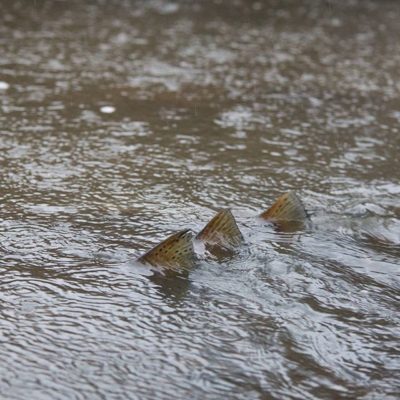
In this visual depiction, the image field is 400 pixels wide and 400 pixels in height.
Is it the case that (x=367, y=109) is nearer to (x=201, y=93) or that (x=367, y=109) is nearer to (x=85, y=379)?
(x=201, y=93)

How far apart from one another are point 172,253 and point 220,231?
34cm

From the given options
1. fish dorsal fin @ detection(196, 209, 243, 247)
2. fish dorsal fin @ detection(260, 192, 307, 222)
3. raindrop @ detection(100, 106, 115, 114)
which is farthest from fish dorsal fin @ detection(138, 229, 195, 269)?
raindrop @ detection(100, 106, 115, 114)

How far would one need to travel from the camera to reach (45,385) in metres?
2.50

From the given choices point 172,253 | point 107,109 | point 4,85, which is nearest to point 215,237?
point 172,253

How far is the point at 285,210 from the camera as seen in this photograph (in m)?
3.91

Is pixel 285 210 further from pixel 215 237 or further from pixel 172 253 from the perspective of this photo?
pixel 172 253

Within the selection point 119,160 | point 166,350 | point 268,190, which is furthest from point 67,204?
point 166,350

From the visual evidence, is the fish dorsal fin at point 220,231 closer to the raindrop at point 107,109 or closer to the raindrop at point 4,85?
the raindrop at point 107,109

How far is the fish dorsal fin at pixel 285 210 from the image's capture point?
3.90 metres

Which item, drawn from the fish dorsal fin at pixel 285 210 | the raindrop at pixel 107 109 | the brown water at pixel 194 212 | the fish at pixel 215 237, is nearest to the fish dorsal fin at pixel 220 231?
the fish at pixel 215 237

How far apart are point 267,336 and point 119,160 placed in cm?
224

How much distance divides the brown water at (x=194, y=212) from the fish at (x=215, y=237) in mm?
75

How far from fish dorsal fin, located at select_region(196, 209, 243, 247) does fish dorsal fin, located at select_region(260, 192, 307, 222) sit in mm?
384

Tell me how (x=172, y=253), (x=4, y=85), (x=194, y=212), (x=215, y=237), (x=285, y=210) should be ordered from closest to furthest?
(x=172, y=253) → (x=215, y=237) → (x=285, y=210) → (x=194, y=212) → (x=4, y=85)
